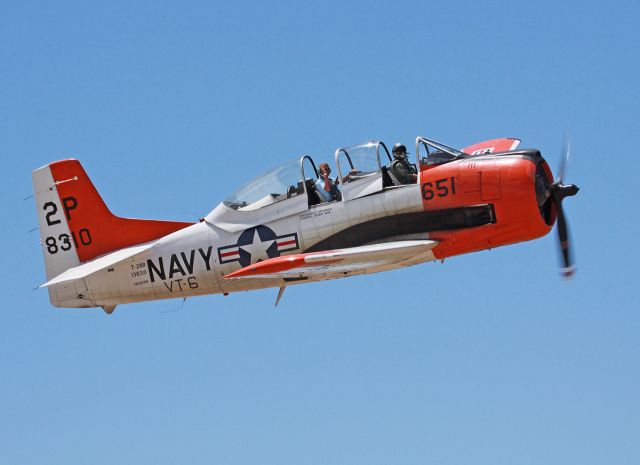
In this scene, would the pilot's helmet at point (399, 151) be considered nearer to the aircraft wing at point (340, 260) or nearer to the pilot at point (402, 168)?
the pilot at point (402, 168)

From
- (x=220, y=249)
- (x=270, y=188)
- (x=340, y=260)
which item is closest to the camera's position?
(x=340, y=260)

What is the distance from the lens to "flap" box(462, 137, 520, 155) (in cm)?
2431

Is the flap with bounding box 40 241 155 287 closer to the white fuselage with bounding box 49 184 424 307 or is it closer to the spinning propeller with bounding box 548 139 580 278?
the white fuselage with bounding box 49 184 424 307

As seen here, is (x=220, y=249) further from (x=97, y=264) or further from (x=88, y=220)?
(x=88, y=220)

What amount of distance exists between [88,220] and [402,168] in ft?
22.6

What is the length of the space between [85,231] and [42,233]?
913 millimetres

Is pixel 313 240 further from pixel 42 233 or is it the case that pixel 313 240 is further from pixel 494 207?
pixel 42 233

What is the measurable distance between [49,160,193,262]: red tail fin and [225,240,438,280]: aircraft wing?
3826 mm

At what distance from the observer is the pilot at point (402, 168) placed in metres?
21.8

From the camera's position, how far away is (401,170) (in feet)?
71.7

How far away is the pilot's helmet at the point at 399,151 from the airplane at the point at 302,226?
19cm

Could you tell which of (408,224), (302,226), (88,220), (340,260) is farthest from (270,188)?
(88,220)

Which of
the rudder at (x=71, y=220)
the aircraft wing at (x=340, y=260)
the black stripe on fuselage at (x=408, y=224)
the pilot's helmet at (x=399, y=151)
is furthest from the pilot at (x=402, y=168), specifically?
the rudder at (x=71, y=220)

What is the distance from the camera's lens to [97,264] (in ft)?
79.8
